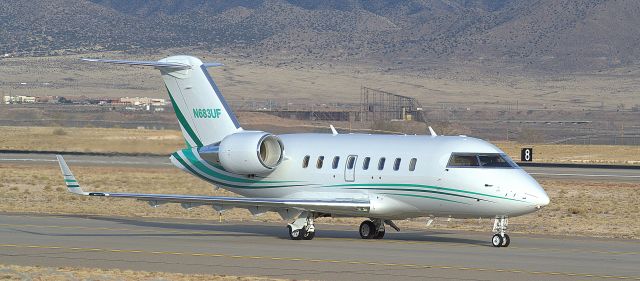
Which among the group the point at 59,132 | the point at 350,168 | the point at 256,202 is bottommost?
the point at 256,202

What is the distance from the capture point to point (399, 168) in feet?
108

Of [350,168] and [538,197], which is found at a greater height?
[350,168]

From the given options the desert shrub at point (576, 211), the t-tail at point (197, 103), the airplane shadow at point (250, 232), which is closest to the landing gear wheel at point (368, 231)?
the airplane shadow at point (250, 232)

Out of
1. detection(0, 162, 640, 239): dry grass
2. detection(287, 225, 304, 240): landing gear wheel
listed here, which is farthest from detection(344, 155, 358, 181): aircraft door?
detection(0, 162, 640, 239): dry grass

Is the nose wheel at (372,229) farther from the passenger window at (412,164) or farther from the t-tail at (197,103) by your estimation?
the t-tail at (197,103)

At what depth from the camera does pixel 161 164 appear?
7394 cm

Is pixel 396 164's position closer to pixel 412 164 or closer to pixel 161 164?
pixel 412 164

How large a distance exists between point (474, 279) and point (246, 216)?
19.8 m

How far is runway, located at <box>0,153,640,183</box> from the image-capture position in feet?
219

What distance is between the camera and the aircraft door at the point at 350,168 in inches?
1324

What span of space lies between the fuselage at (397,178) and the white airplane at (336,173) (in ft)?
0.08

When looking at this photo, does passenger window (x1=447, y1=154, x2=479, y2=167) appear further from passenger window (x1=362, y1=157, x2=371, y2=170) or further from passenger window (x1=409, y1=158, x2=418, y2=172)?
passenger window (x1=362, y1=157, x2=371, y2=170)

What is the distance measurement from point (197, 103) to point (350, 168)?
5734 mm

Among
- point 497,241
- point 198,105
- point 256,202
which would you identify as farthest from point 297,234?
point 198,105
